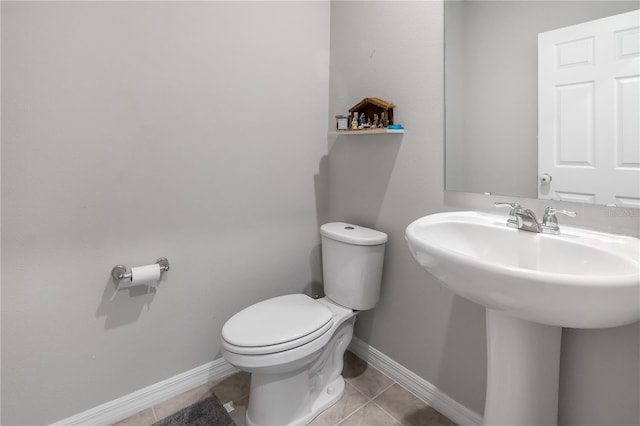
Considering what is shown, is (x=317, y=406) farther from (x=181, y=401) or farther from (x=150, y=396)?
(x=150, y=396)

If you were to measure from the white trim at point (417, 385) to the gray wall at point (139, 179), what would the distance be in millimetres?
577

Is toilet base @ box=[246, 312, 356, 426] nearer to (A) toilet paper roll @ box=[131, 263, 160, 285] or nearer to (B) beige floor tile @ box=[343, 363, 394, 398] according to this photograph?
(B) beige floor tile @ box=[343, 363, 394, 398]

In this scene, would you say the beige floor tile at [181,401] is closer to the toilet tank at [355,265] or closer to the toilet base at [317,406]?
the toilet base at [317,406]

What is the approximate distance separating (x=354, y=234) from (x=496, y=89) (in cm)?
82

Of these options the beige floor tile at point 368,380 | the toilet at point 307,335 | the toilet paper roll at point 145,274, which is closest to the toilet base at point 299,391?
the toilet at point 307,335

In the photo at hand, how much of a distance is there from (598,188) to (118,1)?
181 centimetres

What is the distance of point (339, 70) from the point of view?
179 centimetres

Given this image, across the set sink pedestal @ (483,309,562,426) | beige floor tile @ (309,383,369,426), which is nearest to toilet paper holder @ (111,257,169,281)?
beige floor tile @ (309,383,369,426)

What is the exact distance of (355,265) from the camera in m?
1.48

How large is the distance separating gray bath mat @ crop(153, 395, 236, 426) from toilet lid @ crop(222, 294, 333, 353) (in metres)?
0.44

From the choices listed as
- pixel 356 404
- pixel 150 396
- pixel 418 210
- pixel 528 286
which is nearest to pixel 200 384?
pixel 150 396

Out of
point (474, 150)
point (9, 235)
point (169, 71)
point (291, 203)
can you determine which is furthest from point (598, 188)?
point (9, 235)

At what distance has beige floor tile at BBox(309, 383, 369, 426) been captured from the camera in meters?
1.35

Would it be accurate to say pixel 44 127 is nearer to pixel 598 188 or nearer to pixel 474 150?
pixel 474 150
